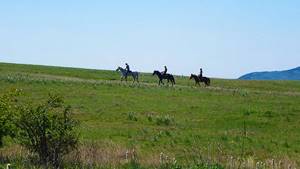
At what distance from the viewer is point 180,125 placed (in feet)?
103

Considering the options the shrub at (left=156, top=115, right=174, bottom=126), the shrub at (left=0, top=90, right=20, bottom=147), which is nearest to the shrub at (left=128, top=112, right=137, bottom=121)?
the shrub at (left=156, top=115, right=174, bottom=126)

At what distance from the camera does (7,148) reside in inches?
794

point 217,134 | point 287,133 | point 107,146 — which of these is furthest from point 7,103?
point 287,133

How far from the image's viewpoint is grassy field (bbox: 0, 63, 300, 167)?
22.9 m

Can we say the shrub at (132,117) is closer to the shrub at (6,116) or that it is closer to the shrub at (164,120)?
the shrub at (164,120)

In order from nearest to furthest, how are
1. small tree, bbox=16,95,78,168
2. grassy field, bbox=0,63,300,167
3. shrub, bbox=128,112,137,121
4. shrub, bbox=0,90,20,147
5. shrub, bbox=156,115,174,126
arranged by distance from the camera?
small tree, bbox=16,95,78,168
shrub, bbox=0,90,20,147
grassy field, bbox=0,63,300,167
shrub, bbox=156,115,174,126
shrub, bbox=128,112,137,121

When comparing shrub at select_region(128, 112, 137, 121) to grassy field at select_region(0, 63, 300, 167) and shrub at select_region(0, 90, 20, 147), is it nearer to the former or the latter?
grassy field at select_region(0, 63, 300, 167)

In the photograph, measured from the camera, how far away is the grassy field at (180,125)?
22.9 metres

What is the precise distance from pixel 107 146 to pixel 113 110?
14.3 m

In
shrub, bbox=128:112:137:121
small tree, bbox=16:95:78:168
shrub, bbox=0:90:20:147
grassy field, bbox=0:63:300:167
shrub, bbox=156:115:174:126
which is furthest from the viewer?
shrub, bbox=128:112:137:121

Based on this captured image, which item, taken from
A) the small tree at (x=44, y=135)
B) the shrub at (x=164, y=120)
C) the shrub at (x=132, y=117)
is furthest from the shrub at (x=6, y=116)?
the shrub at (x=132, y=117)

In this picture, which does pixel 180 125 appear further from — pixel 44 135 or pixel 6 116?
pixel 44 135

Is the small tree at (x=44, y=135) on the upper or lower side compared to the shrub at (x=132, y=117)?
upper

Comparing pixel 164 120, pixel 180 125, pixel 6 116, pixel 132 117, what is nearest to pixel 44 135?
pixel 6 116
